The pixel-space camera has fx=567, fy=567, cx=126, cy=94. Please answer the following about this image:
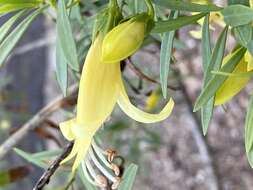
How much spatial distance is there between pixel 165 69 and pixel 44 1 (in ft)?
0.45

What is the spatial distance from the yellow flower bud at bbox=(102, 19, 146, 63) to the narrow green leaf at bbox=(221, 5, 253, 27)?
0.08m

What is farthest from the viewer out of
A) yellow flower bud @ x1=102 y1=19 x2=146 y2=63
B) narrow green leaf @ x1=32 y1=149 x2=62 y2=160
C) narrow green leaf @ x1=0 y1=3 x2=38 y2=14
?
narrow green leaf @ x1=32 y1=149 x2=62 y2=160

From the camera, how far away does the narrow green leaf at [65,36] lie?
0.46 m

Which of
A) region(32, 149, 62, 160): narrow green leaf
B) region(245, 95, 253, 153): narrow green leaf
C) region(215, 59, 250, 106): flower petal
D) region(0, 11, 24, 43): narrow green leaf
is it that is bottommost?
region(32, 149, 62, 160): narrow green leaf

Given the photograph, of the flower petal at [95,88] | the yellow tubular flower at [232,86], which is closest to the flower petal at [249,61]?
the yellow tubular flower at [232,86]

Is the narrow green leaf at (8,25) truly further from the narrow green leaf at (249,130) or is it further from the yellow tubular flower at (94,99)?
the narrow green leaf at (249,130)

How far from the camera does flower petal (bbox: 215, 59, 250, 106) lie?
0.47 m

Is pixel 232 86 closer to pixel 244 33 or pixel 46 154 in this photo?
pixel 244 33

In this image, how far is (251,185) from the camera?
1.92m

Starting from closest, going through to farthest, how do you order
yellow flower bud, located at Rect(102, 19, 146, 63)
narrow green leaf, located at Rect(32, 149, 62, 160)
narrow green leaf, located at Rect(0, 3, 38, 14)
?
yellow flower bud, located at Rect(102, 19, 146, 63) < narrow green leaf, located at Rect(0, 3, 38, 14) < narrow green leaf, located at Rect(32, 149, 62, 160)

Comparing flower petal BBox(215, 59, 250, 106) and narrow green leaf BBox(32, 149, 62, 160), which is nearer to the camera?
flower petal BBox(215, 59, 250, 106)

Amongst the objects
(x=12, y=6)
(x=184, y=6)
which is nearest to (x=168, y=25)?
(x=184, y=6)

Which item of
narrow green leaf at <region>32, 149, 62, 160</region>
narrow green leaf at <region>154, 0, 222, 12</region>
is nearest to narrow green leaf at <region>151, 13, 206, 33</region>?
narrow green leaf at <region>154, 0, 222, 12</region>

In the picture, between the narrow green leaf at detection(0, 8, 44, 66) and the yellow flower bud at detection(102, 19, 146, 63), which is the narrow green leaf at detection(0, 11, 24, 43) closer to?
the narrow green leaf at detection(0, 8, 44, 66)
